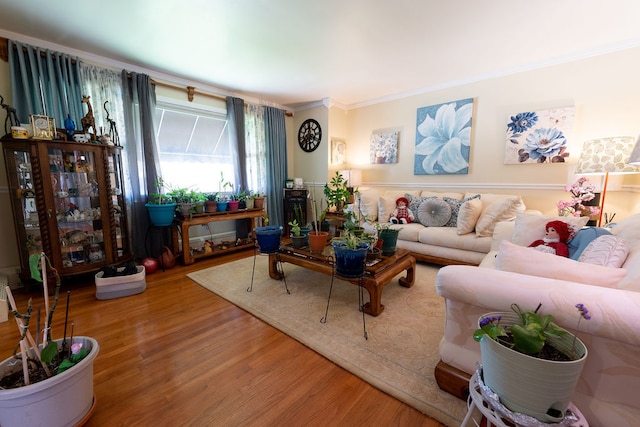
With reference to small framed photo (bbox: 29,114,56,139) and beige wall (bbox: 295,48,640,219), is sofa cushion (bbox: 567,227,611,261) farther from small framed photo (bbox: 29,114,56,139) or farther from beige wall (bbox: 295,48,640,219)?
small framed photo (bbox: 29,114,56,139)

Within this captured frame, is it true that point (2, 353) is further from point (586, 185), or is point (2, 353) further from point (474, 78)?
point (474, 78)

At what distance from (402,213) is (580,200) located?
1747mm

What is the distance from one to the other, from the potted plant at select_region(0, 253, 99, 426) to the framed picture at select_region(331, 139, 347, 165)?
13.1 feet

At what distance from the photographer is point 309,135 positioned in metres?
4.79

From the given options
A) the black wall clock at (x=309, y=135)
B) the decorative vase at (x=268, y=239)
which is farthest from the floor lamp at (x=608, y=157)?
the black wall clock at (x=309, y=135)

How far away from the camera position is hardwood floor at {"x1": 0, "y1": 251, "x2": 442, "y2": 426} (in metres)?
1.21

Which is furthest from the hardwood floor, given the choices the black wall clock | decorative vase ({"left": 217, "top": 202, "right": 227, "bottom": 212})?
the black wall clock

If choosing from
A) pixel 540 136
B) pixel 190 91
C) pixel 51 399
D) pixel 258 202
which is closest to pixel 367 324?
pixel 51 399

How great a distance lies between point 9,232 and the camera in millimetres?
2588

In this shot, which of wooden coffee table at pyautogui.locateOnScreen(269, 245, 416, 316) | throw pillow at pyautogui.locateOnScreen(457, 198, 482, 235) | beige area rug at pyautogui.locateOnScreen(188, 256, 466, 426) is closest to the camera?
beige area rug at pyautogui.locateOnScreen(188, 256, 466, 426)

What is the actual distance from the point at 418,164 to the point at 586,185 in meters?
1.89

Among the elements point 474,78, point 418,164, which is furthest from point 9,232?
point 474,78

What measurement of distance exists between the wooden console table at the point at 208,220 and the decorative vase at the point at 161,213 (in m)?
0.18

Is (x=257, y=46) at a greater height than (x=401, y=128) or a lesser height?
greater
